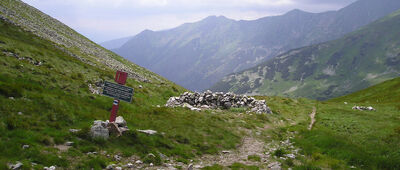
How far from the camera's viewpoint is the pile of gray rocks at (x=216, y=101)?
37.1 metres

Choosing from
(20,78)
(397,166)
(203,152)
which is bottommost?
(203,152)

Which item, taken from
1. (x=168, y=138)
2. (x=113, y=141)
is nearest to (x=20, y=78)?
(x=113, y=141)

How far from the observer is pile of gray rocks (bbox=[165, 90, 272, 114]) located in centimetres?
3706

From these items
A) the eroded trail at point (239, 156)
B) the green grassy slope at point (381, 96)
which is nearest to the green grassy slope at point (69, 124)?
the eroded trail at point (239, 156)

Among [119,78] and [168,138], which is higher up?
[119,78]

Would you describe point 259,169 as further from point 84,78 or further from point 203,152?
point 84,78

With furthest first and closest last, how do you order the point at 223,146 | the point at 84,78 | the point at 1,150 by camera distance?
the point at 84,78 → the point at 223,146 → the point at 1,150

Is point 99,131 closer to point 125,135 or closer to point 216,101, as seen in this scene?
point 125,135

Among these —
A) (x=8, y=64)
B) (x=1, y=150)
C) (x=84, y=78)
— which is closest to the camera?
(x=1, y=150)

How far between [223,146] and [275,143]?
243 inches

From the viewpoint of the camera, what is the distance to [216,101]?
39094mm

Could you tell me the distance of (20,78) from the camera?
827 inches

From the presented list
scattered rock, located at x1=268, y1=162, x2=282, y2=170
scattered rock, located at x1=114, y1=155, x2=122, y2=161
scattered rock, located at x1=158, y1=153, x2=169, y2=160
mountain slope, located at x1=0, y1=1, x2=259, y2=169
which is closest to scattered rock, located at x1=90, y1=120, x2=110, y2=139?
mountain slope, located at x1=0, y1=1, x2=259, y2=169

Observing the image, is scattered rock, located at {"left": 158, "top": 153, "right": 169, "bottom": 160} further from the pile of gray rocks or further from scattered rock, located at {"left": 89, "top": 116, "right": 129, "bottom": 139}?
the pile of gray rocks
